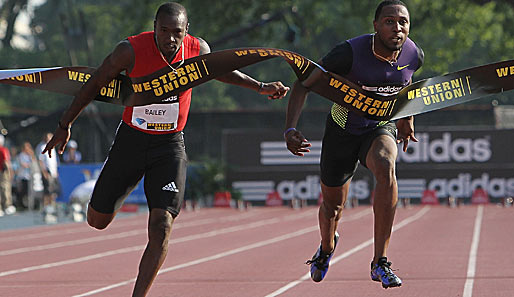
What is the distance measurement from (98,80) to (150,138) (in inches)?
20.8

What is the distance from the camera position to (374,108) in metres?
7.32

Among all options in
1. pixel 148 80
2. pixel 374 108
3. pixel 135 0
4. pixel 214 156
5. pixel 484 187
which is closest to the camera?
pixel 148 80

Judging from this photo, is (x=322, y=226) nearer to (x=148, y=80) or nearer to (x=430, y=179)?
(x=148, y=80)

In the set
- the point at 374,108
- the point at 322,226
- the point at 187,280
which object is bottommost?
the point at 187,280

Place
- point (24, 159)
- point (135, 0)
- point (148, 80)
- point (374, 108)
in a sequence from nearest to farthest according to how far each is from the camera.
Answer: point (148, 80) → point (374, 108) → point (24, 159) → point (135, 0)

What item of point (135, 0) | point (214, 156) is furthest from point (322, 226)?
point (135, 0)

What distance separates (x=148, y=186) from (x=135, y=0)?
3378 centimetres

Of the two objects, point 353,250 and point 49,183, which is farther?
point 49,183

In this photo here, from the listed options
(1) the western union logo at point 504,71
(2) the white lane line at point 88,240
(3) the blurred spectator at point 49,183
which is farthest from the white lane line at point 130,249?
(1) the western union logo at point 504,71

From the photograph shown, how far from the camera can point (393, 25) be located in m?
7.04

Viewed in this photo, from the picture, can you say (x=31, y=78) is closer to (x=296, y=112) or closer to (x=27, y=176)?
(x=296, y=112)

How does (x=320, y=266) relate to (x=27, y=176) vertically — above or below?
below

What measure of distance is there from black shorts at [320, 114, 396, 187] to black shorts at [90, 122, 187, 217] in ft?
3.90

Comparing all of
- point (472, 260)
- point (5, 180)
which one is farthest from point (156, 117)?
point (5, 180)
